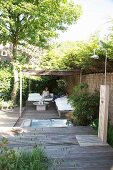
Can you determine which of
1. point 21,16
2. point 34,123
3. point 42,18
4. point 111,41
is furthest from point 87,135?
point 21,16

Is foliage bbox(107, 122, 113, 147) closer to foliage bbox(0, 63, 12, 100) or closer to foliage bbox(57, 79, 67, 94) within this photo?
foliage bbox(0, 63, 12, 100)

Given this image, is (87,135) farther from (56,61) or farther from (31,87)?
(31,87)

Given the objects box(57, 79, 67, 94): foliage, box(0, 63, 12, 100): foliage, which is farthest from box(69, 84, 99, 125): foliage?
box(57, 79, 67, 94): foliage

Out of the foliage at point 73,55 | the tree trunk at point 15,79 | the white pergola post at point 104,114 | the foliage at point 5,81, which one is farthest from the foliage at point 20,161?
the foliage at point 5,81

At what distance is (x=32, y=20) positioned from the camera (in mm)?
15977

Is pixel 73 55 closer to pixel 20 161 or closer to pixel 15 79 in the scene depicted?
pixel 15 79

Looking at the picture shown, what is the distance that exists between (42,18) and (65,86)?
23.5 ft

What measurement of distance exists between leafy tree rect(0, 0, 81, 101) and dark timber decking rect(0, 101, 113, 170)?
8.89 meters

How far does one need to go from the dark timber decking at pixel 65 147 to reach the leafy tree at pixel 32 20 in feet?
29.2

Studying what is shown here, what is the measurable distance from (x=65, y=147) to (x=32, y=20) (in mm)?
11230

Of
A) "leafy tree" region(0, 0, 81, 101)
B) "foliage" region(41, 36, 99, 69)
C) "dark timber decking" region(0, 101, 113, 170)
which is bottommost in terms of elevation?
"dark timber decking" region(0, 101, 113, 170)

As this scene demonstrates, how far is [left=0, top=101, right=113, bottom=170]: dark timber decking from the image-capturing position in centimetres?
533

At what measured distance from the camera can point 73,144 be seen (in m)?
6.88

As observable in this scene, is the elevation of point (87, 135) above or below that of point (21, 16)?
below
